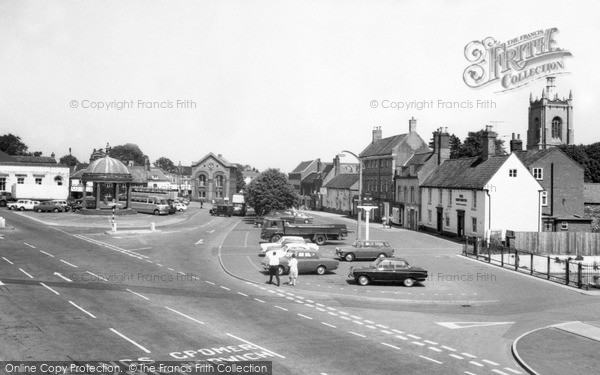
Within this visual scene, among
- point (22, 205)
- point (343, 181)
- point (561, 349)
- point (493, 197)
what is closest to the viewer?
point (561, 349)

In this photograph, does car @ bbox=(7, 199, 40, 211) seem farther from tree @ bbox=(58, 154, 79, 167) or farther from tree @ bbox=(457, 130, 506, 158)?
tree @ bbox=(58, 154, 79, 167)

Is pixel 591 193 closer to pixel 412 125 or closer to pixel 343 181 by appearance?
pixel 412 125

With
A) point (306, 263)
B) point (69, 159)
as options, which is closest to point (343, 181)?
point (306, 263)

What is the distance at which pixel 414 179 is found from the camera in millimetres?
67312

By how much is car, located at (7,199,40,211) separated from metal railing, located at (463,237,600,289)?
58.4 meters

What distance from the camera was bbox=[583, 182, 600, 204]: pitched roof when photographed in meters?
64.9

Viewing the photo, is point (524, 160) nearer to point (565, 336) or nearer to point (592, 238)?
point (592, 238)

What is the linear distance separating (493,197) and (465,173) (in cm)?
626

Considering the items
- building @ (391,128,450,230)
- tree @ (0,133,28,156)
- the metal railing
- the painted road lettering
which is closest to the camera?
the painted road lettering

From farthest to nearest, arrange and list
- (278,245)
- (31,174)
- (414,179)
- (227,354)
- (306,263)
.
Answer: (31,174)
(414,179)
(278,245)
(306,263)
(227,354)

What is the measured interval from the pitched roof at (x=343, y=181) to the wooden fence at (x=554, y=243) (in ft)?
166

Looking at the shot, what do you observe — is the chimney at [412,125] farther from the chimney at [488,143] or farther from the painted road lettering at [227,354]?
the painted road lettering at [227,354]

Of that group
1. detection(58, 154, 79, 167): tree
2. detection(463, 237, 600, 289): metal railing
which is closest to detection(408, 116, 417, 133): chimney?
detection(463, 237, 600, 289): metal railing

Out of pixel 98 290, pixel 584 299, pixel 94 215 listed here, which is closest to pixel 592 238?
pixel 584 299
